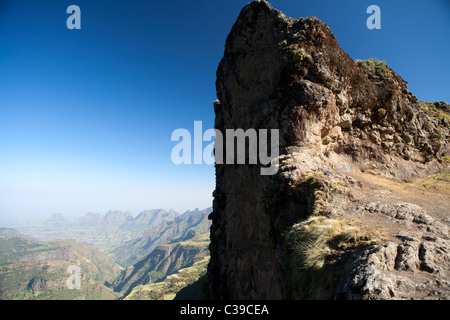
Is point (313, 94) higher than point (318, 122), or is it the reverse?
point (313, 94)

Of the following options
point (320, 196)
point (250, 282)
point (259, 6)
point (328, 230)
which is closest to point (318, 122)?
point (320, 196)

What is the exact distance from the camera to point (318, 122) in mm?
15180

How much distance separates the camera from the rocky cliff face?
232 inches

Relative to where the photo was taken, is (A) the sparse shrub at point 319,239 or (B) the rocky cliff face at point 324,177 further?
(A) the sparse shrub at point 319,239

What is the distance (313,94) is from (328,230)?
10.8 meters

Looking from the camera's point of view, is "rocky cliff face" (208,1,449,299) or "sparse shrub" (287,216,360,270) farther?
"sparse shrub" (287,216,360,270)

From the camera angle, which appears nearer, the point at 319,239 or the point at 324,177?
the point at 319,239

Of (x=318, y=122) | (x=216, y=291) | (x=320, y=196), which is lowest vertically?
(x=216, y=291)

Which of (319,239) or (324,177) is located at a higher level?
(324,177)

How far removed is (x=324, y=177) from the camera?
10789mm

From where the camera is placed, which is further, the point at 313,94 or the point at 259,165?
the point at 259,165

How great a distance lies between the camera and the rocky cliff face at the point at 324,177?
590 centimetres
